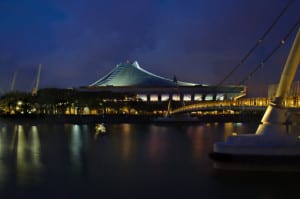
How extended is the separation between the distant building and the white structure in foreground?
50.9 meters

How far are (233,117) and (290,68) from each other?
33171mm

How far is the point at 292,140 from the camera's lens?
1027 centimetres

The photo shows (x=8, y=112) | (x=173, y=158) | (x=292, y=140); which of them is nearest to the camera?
(x=292, y=140)

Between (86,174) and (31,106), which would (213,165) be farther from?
(31,106)

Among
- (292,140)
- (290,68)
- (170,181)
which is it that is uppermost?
(290,68)

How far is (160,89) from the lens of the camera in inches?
2581

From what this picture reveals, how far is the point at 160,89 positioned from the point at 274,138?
181ft

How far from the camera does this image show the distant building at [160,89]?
64312 millimetres

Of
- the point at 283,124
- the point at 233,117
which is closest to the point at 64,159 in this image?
the point at 283,124

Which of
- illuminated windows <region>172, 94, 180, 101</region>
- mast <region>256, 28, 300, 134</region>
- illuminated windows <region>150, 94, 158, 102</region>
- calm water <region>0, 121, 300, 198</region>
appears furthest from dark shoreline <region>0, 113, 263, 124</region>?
mast <region>256, 28, 300, 134</region>

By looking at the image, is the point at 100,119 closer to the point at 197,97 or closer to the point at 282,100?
the point at 197,97

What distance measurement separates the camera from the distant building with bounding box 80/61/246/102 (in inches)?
2532

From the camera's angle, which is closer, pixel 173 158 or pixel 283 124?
pixel 283 124

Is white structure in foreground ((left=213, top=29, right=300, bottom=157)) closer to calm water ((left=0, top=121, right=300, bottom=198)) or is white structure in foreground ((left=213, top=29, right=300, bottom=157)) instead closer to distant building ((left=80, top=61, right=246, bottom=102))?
calm water ((left=0, top=121, right=300, bottom=198))
